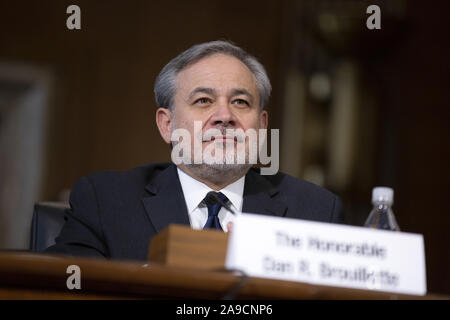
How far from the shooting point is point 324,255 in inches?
45.4

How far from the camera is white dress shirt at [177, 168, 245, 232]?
74.2 inches

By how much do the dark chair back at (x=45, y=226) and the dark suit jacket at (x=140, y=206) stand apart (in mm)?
111

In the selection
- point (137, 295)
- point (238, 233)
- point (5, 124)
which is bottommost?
point (137, 295)

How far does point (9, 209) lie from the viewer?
3.92 m

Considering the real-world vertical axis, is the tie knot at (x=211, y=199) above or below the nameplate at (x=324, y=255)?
above

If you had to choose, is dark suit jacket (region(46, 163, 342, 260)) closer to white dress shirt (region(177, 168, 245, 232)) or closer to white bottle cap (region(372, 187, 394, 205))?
white dress shirt (region(177, 168, 245, 232))

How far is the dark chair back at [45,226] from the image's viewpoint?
1.94 meters

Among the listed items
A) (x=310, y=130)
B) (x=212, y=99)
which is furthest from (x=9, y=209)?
(x=212, y=99)

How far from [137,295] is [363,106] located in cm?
383

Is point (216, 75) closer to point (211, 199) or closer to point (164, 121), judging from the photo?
point (164, 121)

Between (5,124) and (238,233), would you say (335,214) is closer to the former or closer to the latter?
(238,233)

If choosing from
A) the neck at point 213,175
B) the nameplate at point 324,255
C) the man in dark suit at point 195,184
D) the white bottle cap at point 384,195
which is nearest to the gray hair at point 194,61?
the man in dark suit at point 195,184

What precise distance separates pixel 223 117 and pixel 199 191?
0.23 metres

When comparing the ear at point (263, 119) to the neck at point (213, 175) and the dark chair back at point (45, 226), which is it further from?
the dark chair back at point (45, 226)
